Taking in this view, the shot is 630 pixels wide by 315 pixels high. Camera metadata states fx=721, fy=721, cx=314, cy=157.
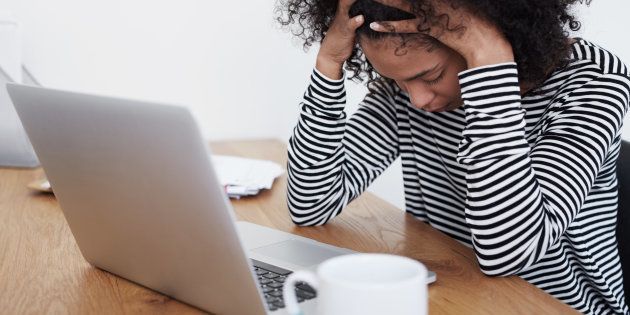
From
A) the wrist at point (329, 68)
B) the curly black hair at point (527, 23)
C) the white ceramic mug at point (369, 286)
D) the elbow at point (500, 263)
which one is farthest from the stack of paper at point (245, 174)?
the white ceramic mug at point (369, 286)

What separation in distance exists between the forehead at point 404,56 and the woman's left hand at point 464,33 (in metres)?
0.02

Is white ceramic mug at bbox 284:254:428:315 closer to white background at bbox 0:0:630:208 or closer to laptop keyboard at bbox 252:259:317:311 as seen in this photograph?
laptop keyboard at bbox 252:259:317:311

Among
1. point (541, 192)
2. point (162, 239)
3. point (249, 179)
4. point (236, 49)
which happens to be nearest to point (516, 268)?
point (541, 192)

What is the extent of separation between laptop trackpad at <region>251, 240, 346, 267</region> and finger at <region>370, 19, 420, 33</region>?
289 millimetres

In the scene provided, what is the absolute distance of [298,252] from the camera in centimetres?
88

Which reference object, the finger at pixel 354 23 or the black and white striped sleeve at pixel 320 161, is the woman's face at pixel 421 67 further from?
the black and white striped sleeve at pixel 320 161

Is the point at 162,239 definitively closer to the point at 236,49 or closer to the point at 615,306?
the point at 615,306

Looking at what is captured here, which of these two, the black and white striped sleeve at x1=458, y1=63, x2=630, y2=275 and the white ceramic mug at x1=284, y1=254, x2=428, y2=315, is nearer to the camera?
the white ceramic mug at x1=284, y1=254, x2=428, y2=315

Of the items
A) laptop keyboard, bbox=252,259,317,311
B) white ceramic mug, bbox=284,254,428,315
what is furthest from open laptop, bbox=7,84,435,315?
white ceramic mug, bbox=284,254,428,315

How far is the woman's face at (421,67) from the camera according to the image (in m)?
0.94

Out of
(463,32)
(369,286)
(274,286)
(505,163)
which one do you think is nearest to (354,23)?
(463,32)

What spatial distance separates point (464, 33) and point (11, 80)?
950 mm

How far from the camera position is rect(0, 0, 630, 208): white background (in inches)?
64.4

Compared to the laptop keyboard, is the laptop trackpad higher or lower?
lower
